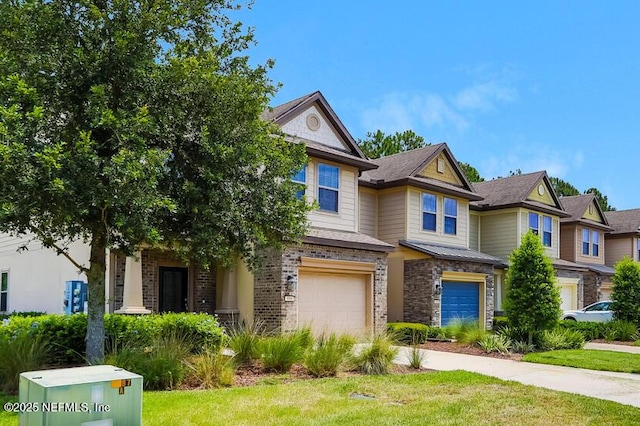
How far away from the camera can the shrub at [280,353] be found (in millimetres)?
11930

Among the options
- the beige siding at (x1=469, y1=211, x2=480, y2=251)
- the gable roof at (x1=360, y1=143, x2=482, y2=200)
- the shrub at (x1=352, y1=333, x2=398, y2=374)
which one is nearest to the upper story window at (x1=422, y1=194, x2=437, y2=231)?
the gable roof at (x1=360, y1=143, x2=482, y2=200)

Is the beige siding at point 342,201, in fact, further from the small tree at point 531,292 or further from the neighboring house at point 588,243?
the neighboring house at point 588,243

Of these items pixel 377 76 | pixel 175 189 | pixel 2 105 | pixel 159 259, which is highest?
pixel 377 76

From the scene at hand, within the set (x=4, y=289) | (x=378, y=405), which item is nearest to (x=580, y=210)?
(x=378, y=405)

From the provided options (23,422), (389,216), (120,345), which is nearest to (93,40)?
(120,345)

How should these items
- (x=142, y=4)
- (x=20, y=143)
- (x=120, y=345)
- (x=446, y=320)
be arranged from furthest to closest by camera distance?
(x=446, y=320) < (x=120, y=345) < (x=142, y=4) < (x=20, y=143)

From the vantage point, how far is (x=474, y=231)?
2889cm

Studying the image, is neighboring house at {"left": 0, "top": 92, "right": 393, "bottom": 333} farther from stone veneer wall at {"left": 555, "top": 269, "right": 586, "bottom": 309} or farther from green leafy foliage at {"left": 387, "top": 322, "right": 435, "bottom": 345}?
stone veneer wall at {"left": 555, "top": 269, "right": 586, "bottom": 309}

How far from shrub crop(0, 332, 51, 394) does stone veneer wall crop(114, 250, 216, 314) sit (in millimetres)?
4275

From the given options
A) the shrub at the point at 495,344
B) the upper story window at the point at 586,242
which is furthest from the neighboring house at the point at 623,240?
the shrub at the point at 495,344

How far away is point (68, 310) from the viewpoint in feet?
54.5

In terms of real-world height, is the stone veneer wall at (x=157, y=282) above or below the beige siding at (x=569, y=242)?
below

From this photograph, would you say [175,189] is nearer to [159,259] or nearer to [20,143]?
[20,143]

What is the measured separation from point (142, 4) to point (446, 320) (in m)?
16.9
